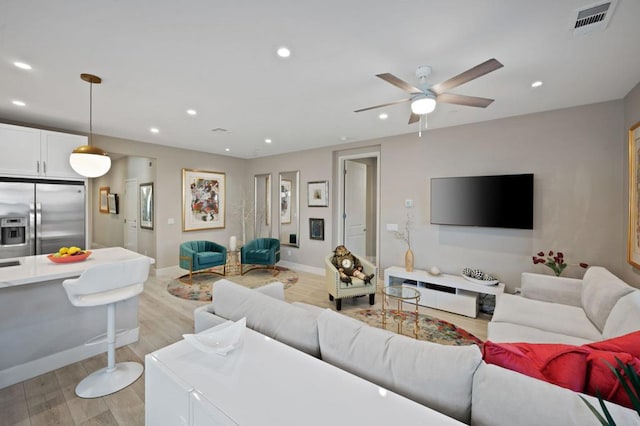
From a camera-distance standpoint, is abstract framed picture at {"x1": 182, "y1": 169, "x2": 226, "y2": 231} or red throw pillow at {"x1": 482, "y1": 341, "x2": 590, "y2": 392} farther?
abstract framed picture at {"x1": 182, "y1": 169, "x2": 226, "y2": 231}

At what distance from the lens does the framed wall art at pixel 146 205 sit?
565cm

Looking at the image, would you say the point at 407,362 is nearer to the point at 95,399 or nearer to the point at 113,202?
the point at 95,399

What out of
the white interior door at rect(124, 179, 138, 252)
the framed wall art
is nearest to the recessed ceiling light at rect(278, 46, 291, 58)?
the framed wall art

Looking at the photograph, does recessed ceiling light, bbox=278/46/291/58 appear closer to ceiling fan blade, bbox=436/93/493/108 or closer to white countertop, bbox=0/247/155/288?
ceiling fan blade, bbox=436/93/493/108

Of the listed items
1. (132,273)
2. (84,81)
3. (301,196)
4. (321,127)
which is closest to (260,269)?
(301,196)

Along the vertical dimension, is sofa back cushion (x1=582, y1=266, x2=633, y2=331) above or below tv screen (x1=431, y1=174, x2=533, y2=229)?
below

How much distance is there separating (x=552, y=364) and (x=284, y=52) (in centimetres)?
250

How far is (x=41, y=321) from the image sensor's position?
7.57 feet

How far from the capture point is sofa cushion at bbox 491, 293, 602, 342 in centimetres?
215

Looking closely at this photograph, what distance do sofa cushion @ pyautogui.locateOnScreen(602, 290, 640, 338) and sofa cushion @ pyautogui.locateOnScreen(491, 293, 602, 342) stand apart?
15 cm

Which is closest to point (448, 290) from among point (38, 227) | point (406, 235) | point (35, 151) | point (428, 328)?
point (428, 328)

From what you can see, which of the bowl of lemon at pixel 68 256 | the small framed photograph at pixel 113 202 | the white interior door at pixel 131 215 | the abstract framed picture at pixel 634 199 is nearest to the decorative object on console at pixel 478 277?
the abstract framed picture at pixel 634 199

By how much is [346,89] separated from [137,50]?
6.11 feet

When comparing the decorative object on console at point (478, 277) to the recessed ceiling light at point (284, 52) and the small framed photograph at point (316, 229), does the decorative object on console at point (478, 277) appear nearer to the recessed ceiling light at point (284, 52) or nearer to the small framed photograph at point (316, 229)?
the small framed photograph at point (316, 229)
